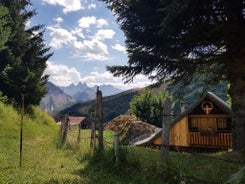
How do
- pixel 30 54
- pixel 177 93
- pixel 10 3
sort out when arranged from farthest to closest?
pixel 30 54
pixel 10 3
pixel 177 93

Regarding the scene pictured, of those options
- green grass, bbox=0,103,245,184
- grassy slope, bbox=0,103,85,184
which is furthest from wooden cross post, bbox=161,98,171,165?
grassy slope, bbox=0,103,85,184

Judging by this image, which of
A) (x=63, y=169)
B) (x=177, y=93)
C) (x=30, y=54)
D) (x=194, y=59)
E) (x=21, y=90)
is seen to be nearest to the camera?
(x=63, y=169)

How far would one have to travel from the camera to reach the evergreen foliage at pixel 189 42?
12125 mm

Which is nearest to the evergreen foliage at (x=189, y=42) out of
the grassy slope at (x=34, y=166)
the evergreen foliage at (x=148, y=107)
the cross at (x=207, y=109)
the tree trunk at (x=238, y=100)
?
the tree trunk at (x=238, y=100)

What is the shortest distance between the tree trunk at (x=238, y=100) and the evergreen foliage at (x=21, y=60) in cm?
1853

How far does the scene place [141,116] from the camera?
46.8 metres

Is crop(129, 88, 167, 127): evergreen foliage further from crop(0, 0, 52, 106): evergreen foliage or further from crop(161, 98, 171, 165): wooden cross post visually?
crop(161, 98, 171, 165): wooden cross post

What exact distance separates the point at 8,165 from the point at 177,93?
9.40m

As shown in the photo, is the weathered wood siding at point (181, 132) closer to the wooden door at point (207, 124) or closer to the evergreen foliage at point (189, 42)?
the wooden door at point (207, 124)

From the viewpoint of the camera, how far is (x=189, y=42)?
13.5 metres

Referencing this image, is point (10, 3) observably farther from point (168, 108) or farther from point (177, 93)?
point (168, 108)

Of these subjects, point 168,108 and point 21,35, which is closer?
point 168,108

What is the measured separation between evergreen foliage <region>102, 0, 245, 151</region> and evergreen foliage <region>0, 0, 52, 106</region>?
13770 millimetres

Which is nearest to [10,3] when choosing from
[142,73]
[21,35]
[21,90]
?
[21,35]
